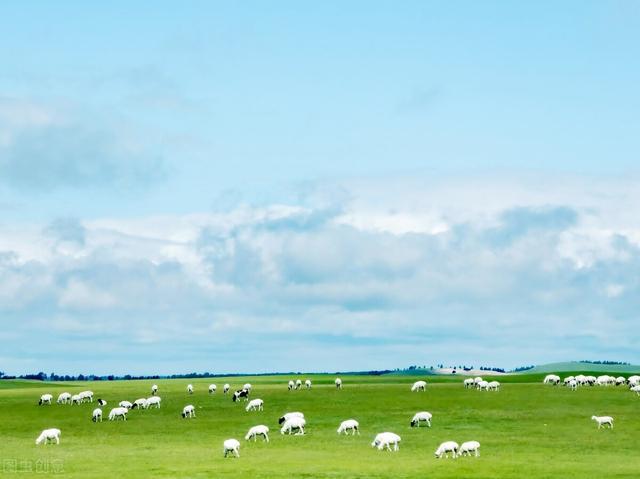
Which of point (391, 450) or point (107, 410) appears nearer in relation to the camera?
point (391, 450)

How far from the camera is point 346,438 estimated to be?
51.2m

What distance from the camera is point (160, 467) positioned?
40.0 meters

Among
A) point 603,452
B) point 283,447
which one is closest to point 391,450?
point 283,447

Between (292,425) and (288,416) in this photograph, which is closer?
(292,425)

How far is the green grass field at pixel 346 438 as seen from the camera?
39344mm

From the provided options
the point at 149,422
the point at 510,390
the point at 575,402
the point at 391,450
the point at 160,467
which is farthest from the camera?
the point at 510,390

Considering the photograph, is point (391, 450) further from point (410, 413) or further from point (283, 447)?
point (410, 413)

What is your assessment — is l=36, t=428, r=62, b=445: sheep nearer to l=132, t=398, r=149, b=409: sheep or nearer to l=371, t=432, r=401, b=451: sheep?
l=371, t=432, r=401, b=451: sheep

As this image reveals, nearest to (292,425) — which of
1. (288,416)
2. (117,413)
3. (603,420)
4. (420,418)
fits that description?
(288,416)

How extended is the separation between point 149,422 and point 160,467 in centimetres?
2304

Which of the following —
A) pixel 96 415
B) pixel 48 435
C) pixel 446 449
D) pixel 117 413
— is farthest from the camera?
pixel 117 413

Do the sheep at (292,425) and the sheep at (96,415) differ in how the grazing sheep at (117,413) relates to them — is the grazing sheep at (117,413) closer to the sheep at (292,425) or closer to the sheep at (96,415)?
the sheep at (96,415)

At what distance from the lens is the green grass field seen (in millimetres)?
39344

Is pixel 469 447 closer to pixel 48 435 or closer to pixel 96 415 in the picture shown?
pixel 48 435
